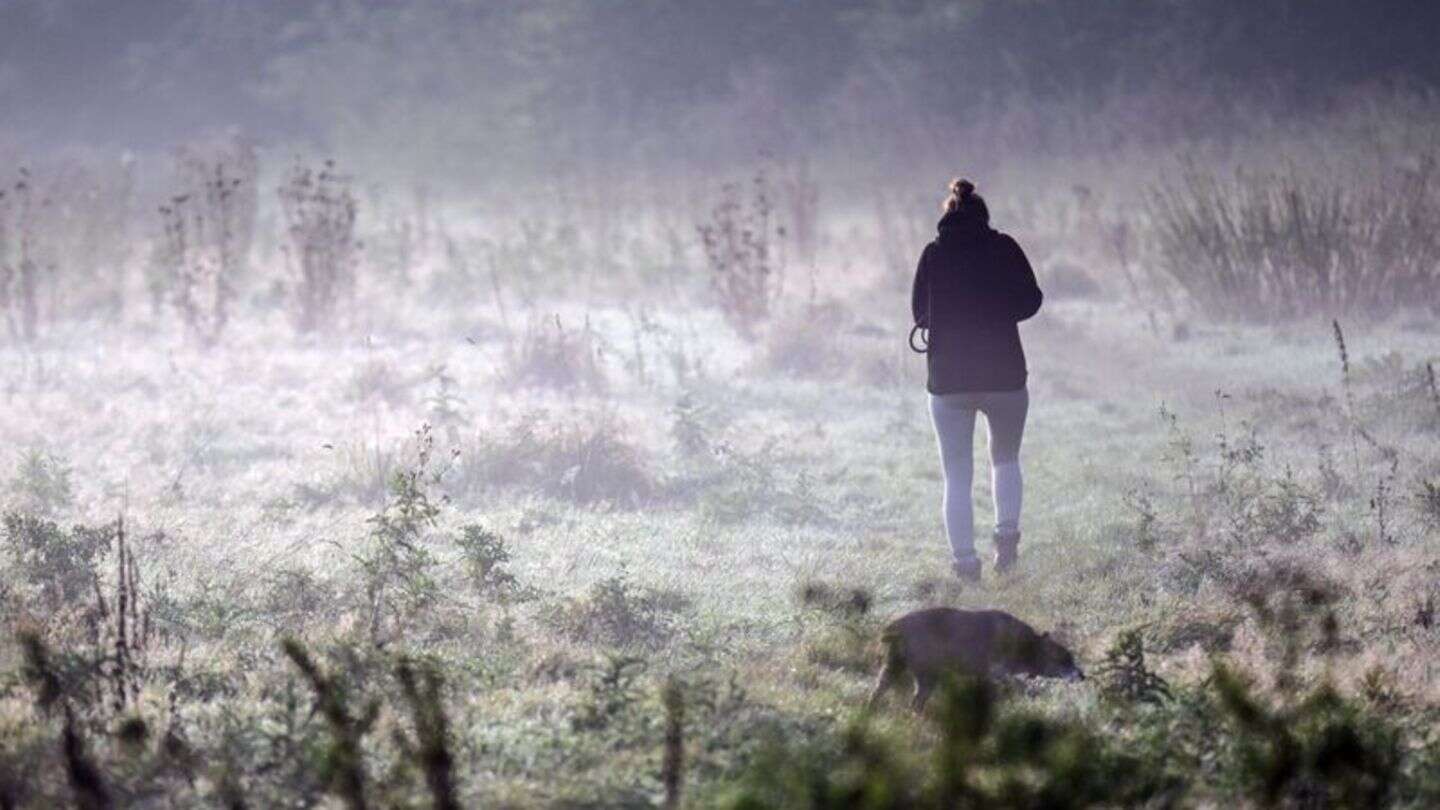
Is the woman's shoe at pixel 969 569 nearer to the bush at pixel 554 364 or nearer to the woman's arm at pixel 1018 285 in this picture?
the woman's arm at pixel 1018 285

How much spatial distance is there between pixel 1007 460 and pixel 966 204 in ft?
4.19

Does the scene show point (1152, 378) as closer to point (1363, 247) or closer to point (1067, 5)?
point (1363, 247)

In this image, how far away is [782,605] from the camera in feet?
23.2

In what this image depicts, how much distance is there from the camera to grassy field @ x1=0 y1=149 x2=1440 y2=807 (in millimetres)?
4691

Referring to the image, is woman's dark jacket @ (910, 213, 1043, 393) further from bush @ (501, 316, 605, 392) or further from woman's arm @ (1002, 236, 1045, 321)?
bush @ (501, 316, 605, 392)

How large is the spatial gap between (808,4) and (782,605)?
30.5 metres

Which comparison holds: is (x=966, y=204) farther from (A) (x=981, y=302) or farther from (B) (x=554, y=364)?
(B) (x=554, y=364)

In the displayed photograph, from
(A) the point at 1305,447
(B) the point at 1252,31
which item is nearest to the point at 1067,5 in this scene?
(B) the point at 1252,31

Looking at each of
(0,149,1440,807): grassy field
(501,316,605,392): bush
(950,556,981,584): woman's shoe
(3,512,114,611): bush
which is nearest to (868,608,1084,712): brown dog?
(0,149,1440,807): grassy field

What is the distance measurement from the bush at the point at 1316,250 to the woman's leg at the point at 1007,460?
24.5 feet

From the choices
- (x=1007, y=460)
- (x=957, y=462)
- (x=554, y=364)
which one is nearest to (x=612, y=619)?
(x=957, y=462)

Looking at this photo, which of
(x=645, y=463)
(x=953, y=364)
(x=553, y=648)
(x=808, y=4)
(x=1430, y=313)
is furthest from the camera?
(x=808, y=4)

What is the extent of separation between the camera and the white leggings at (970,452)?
7.65 metres

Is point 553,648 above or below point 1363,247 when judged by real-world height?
below
